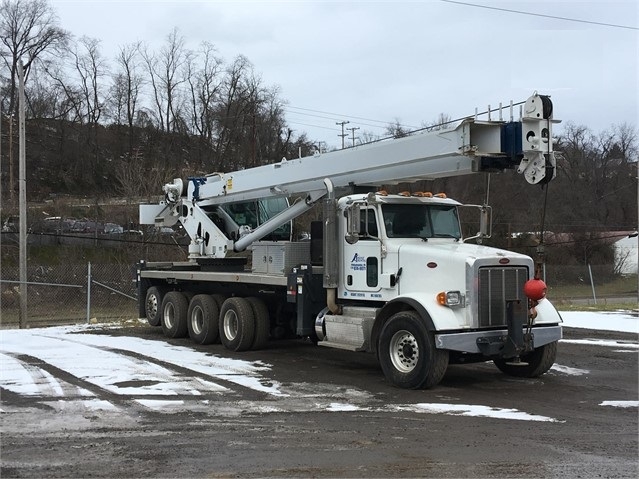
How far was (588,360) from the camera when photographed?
12453 millimetres

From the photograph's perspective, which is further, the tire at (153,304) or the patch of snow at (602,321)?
the patch of snow at (602,321)

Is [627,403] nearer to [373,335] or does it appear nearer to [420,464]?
[373,335]

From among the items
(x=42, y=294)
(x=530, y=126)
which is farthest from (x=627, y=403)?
(x=42, y=294)

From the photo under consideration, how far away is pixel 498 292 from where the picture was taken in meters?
9.65

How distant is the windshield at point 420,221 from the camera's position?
35.3 feet

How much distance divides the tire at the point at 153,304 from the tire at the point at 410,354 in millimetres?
8144

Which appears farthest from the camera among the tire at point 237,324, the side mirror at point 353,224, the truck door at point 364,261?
the tire at point 237,324

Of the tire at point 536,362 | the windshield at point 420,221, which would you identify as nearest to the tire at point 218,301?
the windshield at point 420,221

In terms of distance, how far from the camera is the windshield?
1077 centimetres

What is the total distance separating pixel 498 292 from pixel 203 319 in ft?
22.4

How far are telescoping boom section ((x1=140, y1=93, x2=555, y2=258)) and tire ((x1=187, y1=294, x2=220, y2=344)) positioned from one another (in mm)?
1228

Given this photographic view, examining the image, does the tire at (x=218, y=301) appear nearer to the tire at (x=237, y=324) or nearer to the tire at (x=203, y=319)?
the tire at (x=203, y=319)

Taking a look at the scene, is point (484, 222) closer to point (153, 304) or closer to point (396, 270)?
point (396, 270)

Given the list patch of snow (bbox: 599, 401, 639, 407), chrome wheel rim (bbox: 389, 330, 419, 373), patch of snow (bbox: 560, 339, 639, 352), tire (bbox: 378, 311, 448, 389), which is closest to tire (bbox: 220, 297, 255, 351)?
tire (bbox: 378, 311, 448, 389)
